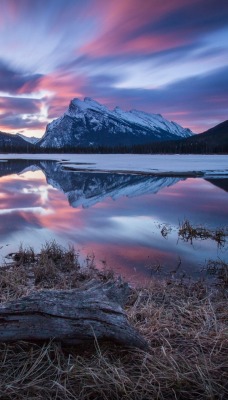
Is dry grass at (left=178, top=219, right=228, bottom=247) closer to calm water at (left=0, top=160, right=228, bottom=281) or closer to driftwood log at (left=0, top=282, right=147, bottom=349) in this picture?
calm water at (left=0, top=160, right=228, bottom=281)

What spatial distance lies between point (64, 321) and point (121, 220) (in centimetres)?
888

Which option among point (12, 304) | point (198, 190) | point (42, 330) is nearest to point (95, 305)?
point (42, 330)

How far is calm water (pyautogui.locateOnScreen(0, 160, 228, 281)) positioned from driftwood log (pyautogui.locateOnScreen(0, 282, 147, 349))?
11.0ft

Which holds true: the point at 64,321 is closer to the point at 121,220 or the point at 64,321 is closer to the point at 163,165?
the point at 121,220

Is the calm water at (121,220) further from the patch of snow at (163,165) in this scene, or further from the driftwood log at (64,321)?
the patch of snow at (163,165)

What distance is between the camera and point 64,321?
3.34 meters

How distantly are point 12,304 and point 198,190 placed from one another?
1782 centimetres

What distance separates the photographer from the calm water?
817 centimetres

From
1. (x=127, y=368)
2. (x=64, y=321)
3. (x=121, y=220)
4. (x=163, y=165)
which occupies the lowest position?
(x=121, y=220)

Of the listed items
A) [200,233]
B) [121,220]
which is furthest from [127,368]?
[121,220]

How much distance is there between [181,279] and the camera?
6648 mm

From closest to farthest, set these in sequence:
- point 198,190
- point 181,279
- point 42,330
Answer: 1. point 42,330
2. point 181,279
3. point 198,190

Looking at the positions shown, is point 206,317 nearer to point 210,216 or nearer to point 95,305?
point 95,305

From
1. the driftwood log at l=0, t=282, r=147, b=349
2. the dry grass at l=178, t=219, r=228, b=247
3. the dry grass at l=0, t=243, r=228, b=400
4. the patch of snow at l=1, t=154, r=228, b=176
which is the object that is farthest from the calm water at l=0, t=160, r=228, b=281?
the patch of snow at l=1, t=154, r=228, b=176
